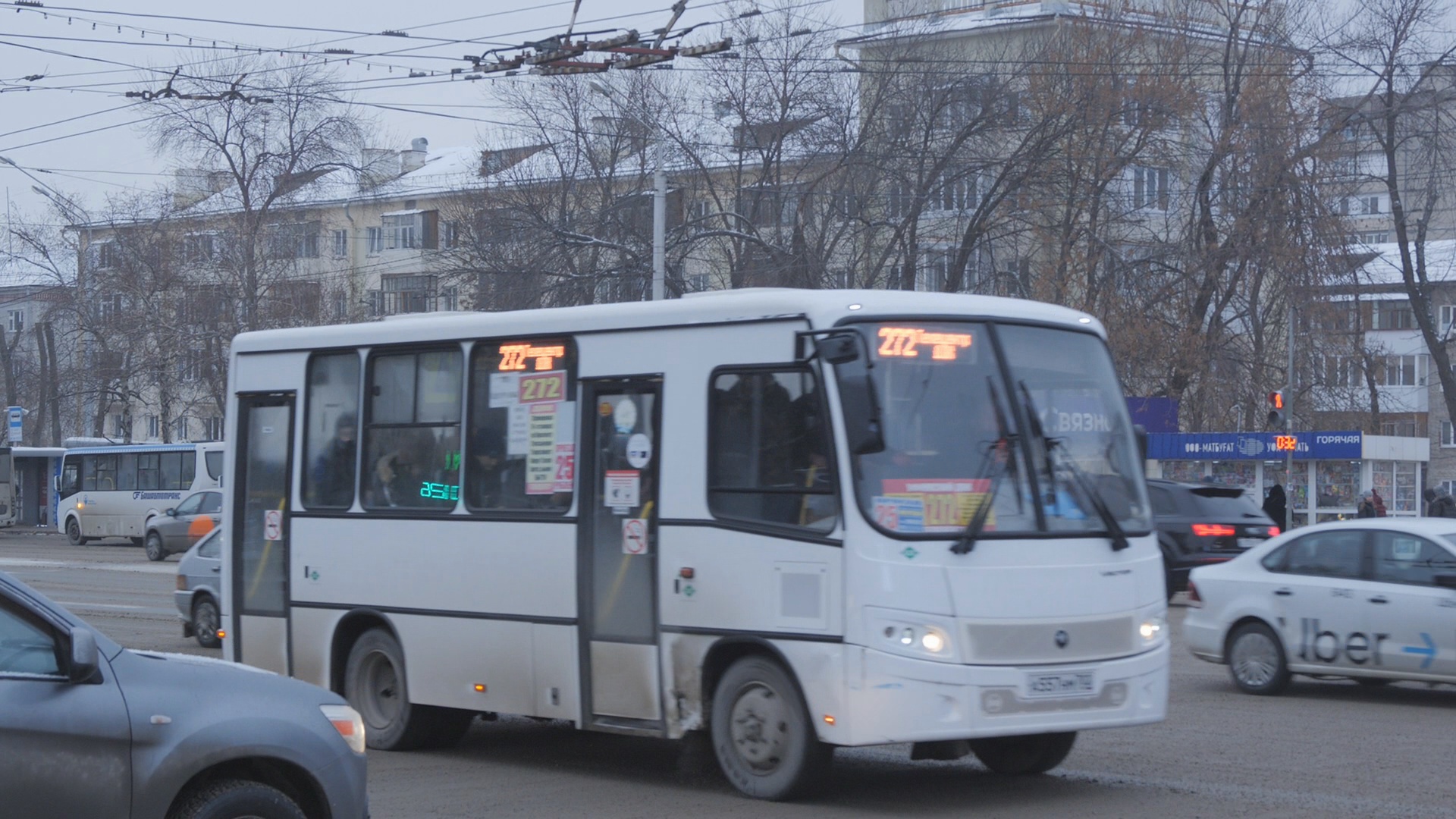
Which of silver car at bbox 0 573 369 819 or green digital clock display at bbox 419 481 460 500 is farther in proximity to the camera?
green digital clock display at bbox 419 481 460 500

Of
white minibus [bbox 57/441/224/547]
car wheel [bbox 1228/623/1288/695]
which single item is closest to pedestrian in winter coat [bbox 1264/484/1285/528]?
car wheel [bbox 1228/623/1288/695]

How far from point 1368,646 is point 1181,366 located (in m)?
26.5

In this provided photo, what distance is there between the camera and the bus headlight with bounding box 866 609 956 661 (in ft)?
27.2

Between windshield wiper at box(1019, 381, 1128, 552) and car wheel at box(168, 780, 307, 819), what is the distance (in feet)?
14.5

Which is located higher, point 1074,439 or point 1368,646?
point 1074,439

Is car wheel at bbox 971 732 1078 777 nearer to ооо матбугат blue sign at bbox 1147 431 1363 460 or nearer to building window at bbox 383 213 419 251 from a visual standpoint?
ооо матбугат blue sign at bbox 1147 431 1363 460

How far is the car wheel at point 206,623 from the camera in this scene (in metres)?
18.1

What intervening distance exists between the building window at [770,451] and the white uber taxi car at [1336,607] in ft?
20.6

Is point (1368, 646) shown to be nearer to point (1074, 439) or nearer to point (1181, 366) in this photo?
point (1074, 439)

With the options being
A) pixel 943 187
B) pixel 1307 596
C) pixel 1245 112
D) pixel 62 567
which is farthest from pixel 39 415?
pixel 1307 596

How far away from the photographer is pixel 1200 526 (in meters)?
22.7

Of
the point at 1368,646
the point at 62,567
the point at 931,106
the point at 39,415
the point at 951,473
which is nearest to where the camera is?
the point at 951,473

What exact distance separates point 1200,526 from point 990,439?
586 inches

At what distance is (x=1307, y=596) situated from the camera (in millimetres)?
13383
